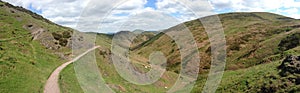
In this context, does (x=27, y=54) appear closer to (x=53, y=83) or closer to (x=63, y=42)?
Answer: (x=53, y=83)

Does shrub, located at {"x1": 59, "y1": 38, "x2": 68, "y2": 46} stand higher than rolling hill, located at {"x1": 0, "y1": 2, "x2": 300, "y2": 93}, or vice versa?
shrub, located at {"x1": 59, "y1": 38, "x2": 68, "y2": 46}

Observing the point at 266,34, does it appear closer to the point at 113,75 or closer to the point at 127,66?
the point at 127,66

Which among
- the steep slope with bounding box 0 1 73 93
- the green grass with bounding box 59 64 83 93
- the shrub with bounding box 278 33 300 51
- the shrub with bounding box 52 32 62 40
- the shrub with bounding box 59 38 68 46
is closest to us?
the steep slope with bounding box 0 1 73 93

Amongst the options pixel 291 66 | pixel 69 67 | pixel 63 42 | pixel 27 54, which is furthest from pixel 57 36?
pixel 291 66

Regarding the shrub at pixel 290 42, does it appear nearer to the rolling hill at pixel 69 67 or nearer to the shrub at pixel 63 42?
the rolling hill at pixel 69 67

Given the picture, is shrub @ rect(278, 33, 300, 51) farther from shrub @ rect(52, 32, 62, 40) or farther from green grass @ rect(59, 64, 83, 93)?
shrub @ rect(52, 32, 62, 40)

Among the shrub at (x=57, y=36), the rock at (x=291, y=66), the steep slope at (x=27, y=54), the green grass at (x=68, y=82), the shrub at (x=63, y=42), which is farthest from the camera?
the shrub at (x=57, y=36)

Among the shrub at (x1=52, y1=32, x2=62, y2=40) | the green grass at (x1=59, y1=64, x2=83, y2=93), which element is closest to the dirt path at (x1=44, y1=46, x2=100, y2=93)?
the green grass at (x1=59, y1=64, x2=83, y2=93)

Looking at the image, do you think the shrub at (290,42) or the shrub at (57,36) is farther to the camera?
the shrub at (290,42)

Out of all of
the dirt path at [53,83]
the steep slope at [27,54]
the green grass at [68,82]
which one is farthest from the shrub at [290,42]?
the dirt path at [53,83]

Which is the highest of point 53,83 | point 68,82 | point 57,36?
point 57,36
